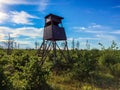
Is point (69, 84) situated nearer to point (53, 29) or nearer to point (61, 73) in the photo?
point (61, 73)

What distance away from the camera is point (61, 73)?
60.4ft

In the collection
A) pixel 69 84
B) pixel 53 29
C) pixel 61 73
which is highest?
pixel 53 29

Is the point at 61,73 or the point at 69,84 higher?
the point at 61,73

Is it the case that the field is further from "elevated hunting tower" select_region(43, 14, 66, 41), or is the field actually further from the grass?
"elevated hunting tower" select_region(43, 14, 66, 41)

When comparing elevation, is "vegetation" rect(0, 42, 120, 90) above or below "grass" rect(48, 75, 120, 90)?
above

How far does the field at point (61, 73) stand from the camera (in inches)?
442

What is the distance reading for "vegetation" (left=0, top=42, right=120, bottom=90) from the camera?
11.2 meters

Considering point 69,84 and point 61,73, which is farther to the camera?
point 61,73

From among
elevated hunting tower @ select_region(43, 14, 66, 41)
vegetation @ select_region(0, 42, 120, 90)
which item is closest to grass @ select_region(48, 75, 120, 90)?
vegetation @ select_region(0, 42, 120, 90)

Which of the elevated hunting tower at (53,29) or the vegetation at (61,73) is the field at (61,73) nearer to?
the vegetation at (61,73)

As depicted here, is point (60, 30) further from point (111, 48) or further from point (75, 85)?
point (75, 85)

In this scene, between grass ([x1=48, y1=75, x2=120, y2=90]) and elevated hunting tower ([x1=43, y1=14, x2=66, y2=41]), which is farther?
elevated hunting tower ([x1=43, y1=14, x2=66, y2=41])

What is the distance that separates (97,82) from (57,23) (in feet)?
31.6

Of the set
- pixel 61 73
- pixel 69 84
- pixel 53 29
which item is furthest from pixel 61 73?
pixel 53 29
